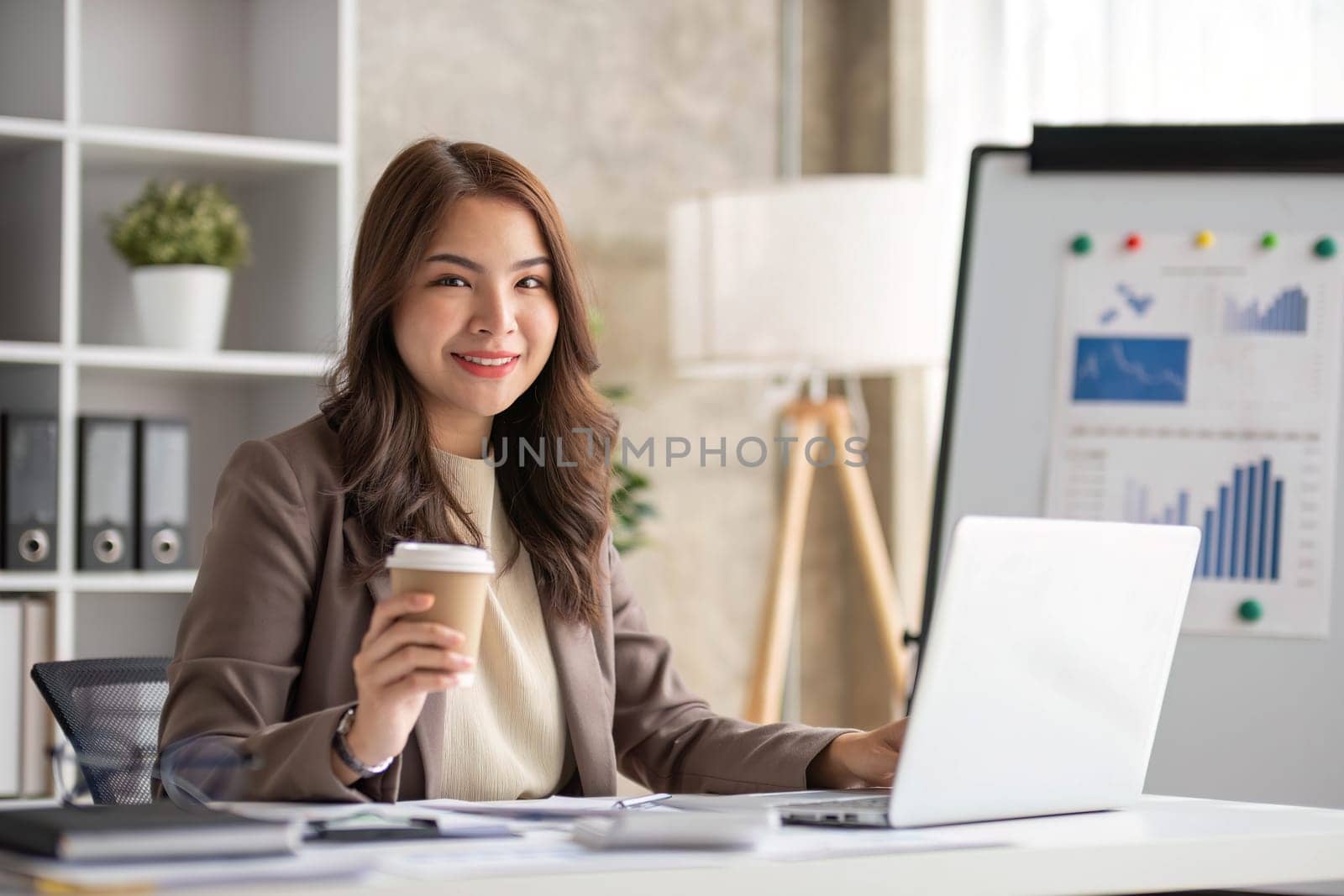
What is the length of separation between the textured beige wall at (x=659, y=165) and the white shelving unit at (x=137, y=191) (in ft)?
1.65

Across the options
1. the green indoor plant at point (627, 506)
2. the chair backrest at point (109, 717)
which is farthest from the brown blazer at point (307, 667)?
the green indoor plant at point (627, 506)

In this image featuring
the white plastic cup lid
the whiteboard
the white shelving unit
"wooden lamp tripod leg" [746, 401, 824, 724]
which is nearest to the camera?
the white plastic cup lid

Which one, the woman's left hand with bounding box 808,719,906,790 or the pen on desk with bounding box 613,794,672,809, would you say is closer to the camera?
the pen on desk with bounding box 613,794,672,809

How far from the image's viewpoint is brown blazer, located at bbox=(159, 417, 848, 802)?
4.52 ft

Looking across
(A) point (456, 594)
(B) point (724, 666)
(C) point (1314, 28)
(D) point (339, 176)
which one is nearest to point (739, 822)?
(A) point (456, 594)

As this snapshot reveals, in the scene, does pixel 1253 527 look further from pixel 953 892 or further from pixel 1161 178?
pixel 953 892

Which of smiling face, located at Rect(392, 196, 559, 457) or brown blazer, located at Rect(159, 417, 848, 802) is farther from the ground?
smiling face, located at Rect(392, 196, 559, 457)

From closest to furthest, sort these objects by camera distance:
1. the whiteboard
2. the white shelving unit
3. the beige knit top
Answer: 1. the beige knit top
2. the whiteboard
3. the white shelving unit

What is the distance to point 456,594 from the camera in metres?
1.09

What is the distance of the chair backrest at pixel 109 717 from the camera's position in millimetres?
1653

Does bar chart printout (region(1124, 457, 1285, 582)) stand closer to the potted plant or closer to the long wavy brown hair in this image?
the long wavy brown hair

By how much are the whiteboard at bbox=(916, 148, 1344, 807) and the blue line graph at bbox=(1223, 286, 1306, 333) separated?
3.6 inches

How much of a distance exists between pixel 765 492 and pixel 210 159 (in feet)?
5.84

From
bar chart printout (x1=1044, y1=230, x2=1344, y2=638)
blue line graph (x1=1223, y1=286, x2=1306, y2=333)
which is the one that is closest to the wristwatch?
bar chart printout (x1=1044, y1=230, x2=1344, y2=638)
